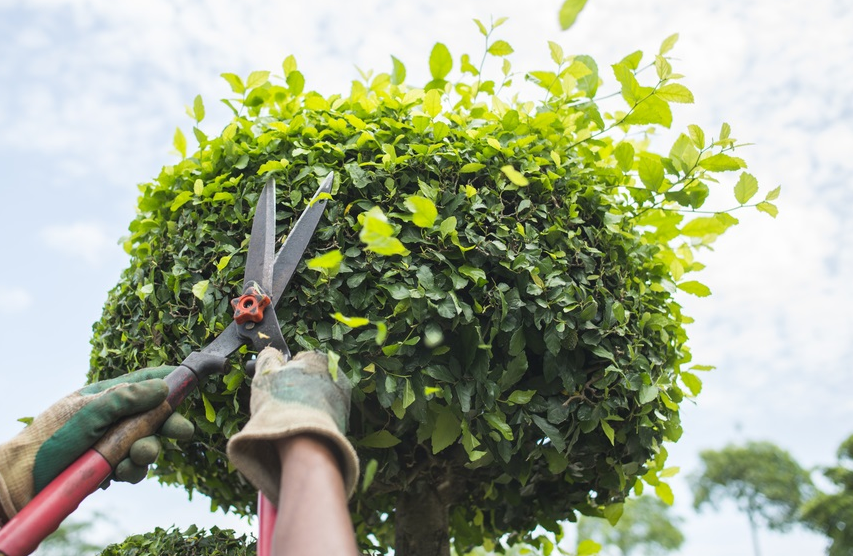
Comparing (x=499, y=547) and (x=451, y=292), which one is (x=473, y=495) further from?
(x=451, y=292)

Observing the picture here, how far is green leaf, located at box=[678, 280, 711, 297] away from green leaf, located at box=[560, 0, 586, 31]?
2.00 meters

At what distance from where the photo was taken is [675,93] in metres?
2.37

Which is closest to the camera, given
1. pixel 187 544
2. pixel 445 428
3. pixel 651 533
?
pixel 445 428

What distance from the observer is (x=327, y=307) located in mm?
2078

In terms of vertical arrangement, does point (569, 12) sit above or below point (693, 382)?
below

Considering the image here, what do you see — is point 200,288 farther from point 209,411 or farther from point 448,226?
point 448,226

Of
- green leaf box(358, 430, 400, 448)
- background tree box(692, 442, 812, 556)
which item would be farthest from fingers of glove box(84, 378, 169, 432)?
background tree box(692, 442, 812, 556)

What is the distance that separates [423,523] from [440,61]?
73.2 inches

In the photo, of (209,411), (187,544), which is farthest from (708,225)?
(187,544)

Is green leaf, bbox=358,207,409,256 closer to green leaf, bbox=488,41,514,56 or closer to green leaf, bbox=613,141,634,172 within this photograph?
green leaf, bbox=613,141,634,172

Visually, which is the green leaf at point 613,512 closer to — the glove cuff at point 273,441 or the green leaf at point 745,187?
the green leaf at point 745,187

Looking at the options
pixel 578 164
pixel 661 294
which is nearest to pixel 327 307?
pixel 578 164

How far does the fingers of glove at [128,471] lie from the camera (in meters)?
1.92

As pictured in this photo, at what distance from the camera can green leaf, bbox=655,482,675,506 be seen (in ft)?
9.47
